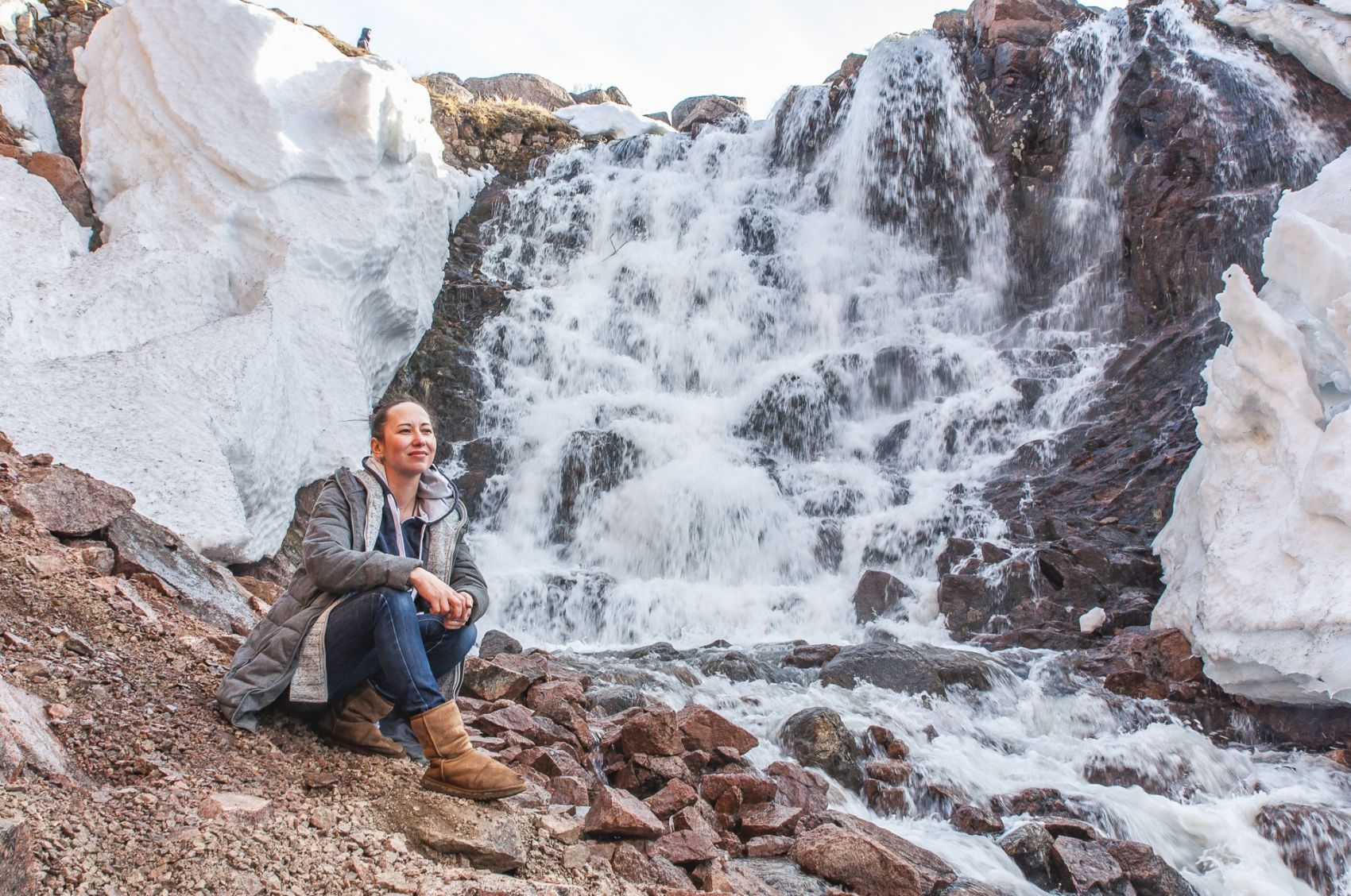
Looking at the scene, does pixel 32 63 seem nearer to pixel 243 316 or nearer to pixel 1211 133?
pixel 243 316

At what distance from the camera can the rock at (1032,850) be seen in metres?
3.83

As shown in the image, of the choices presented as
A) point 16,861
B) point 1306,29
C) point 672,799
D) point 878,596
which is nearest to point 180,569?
point 672,799

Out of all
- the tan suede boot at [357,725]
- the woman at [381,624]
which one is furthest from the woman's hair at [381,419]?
the tan suede boot at [357,725]

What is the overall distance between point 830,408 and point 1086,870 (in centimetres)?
755

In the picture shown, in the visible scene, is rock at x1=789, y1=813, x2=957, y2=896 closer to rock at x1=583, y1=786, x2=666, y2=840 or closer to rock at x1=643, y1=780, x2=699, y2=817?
rock at x1=643, y1=780, x2=699, y2=817

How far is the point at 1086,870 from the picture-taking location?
379cm

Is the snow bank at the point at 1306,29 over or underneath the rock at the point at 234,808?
over

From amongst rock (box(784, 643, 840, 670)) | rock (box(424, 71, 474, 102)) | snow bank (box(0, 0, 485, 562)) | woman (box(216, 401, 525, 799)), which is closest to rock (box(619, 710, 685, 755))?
woman (box(216, 401, 525, 799))

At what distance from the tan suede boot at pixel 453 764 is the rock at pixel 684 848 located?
596 mm

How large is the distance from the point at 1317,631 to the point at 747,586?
187 inches

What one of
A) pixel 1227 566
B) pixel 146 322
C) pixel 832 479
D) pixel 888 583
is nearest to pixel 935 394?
pixel 832 479

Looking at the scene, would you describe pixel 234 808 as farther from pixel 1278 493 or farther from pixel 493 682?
pixel 1278 493

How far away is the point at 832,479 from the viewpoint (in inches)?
395

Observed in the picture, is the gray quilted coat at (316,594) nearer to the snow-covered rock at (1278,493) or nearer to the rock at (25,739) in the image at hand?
the rock at (25,739)
